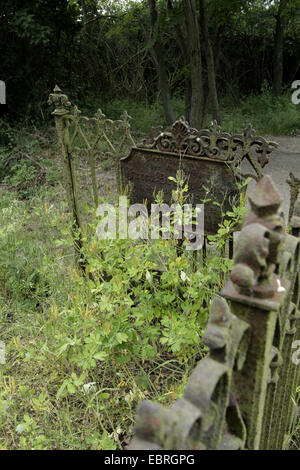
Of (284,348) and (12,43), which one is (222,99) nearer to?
(12,43)

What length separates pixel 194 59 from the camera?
681cm

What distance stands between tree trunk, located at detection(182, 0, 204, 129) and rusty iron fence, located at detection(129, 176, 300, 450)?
6.60 m

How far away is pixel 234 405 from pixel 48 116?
7.95m

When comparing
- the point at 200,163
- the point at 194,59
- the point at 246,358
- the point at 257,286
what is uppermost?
the point at 194,59

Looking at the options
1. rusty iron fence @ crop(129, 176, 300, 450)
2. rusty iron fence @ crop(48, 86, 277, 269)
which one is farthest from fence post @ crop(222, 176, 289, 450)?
rusty iron fence @ crop(48, 86, 277, 269)

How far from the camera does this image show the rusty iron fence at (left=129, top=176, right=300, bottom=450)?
2.03ft

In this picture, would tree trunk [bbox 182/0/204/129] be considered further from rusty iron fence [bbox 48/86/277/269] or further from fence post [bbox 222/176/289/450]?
fence post [bbox 222/176/289/450]

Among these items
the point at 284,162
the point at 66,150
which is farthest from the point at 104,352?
the point at 284,162

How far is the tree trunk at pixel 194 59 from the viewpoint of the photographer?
254 inches

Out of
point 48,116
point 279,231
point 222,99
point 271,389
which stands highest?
point 222,99

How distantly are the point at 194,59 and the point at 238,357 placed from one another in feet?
22.7

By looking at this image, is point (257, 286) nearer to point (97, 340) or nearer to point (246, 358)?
point (246, 358)

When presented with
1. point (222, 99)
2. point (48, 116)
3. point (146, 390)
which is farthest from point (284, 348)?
point (222, 99)

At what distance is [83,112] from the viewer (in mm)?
8617
